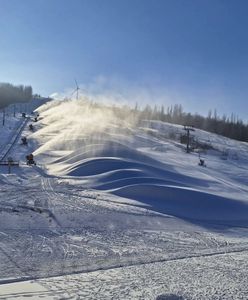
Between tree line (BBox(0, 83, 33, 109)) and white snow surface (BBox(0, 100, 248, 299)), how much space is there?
423ft

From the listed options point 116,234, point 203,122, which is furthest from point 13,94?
point 116,234

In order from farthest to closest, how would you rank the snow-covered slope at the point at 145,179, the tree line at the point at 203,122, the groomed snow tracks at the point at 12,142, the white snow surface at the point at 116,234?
the tree line at the point at 203,122 < the groomed snow tracks at the point at 12,142 < the snow-covered slope at the point at 145,179 < the white snow surface at the point at 116,234

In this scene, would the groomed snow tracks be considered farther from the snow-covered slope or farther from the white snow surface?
the white snow surface

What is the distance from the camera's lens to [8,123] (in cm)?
7856

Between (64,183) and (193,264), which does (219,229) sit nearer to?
(193,264)

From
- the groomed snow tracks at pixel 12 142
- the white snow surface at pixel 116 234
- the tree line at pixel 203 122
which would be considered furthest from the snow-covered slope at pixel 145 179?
the tree line at pixel 203 122

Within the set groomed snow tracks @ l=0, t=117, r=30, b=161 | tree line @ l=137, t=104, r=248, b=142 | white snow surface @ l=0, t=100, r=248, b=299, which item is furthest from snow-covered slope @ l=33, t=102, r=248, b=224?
tree line @ l=137, t=104, r=248, b=142

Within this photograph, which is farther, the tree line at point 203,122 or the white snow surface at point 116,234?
the tree line at point 203,122

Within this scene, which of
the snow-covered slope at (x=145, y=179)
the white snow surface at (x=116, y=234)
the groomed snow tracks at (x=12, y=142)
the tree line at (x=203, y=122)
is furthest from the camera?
the tree line at (x=203, y=122)

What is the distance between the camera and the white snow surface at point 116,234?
35.0ft

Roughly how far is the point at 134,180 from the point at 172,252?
1258 centimetres

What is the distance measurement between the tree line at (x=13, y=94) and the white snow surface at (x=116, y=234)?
5080 inches

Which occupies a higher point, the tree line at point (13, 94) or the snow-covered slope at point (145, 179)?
the tree line at point (13, 94)

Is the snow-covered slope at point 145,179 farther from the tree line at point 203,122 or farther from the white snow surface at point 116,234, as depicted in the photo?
the tree line at point 203,122
